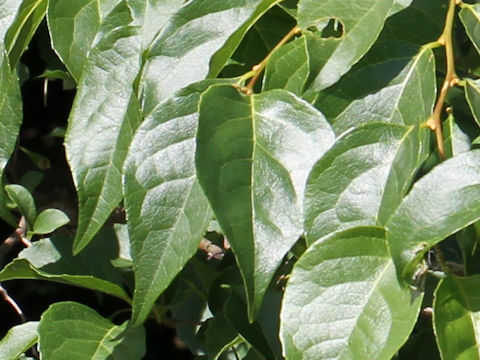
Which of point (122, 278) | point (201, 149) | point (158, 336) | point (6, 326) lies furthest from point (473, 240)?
point (6, 326)

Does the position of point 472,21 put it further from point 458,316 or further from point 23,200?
point 23,200

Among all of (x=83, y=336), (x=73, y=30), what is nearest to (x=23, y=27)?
(x=73, y=30)

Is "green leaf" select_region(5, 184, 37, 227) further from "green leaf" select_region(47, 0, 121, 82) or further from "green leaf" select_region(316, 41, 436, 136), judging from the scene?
"green leaf" select_region(316, 41, 436, 136)

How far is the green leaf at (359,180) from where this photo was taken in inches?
31.8

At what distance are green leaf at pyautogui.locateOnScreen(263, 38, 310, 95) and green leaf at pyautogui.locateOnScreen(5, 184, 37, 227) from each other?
0.68 m

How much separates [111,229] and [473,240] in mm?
663

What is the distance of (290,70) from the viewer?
90cm

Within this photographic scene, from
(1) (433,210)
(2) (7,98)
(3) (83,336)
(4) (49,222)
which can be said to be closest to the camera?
(1) (433,210)

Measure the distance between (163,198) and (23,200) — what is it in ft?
2.26

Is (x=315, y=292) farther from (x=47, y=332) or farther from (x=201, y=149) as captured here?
(x=47, y=332)

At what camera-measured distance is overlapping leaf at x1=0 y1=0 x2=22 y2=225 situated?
37.0 inches

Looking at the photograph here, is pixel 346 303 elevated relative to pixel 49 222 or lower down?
elevated

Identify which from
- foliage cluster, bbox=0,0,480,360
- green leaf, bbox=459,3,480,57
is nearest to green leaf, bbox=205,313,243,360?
foliage cluster, bbox=0,0,480,360

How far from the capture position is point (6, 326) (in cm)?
224
